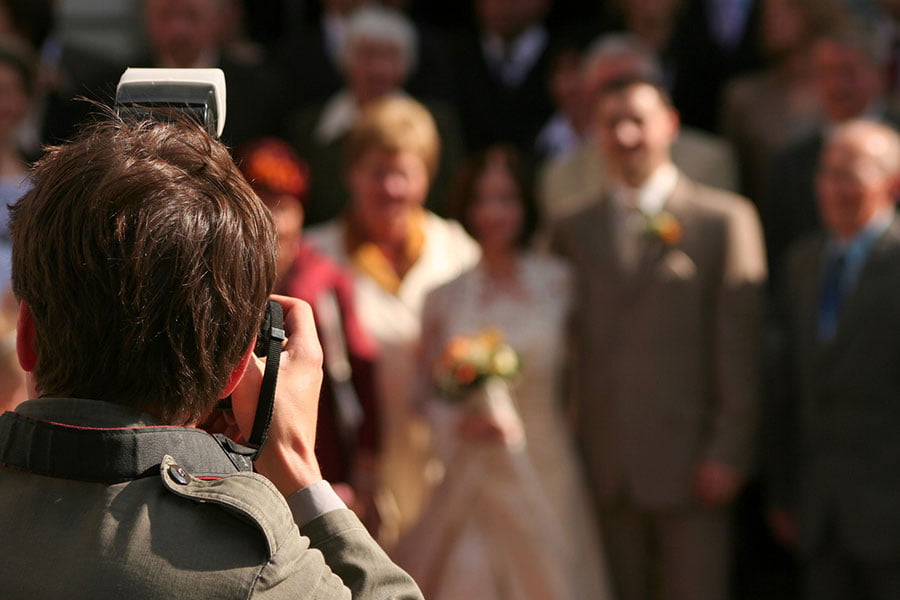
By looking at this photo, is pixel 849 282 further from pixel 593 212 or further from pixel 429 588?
pixel 429 588

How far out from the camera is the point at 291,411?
1867mm

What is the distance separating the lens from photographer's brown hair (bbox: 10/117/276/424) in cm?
161

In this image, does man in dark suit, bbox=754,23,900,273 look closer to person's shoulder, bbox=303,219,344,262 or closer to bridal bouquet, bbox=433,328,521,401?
bridal bouquet, bbox=433,328,521,401

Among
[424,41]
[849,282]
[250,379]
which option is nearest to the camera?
[250,379]

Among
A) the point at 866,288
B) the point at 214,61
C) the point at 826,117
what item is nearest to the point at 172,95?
the point at 866,288

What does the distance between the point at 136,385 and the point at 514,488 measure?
4273 mm

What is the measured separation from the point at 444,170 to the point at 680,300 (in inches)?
64.6

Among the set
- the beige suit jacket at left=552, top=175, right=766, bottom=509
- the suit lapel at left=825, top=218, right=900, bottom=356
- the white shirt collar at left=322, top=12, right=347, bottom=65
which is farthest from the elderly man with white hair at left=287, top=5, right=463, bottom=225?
the suit lapel at left=825, top=218, right=900, bottom=356

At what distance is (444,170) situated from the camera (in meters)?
6.83

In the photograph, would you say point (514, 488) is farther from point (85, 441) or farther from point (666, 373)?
point (85, 441)

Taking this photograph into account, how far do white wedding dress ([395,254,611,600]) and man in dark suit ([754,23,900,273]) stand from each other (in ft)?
4.19

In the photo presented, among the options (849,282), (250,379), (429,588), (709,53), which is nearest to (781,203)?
(849,282)

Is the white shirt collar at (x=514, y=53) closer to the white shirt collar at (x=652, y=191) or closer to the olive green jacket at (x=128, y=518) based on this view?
the white shirt collar at (x=652, y=191)

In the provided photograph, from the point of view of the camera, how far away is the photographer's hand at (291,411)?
1830 millimetres
